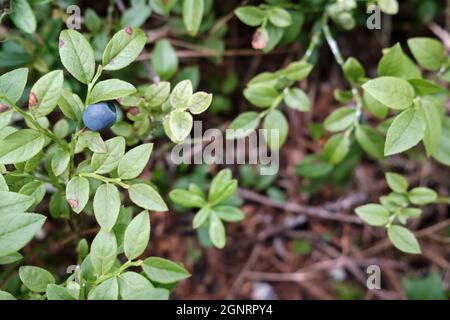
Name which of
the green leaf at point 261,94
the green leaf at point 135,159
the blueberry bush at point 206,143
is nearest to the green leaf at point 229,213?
the blueberry bush at point 206,143

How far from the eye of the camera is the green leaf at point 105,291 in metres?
1.12

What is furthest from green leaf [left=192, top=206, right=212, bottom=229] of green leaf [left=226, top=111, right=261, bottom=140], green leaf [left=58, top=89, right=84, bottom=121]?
green leaf [left=58, top=89, right=84, bottom=121]

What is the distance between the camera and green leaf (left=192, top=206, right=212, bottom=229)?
1.49 meters

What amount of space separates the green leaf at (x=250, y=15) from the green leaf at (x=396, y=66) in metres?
0.40

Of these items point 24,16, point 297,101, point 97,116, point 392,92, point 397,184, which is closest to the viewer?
point 97,116

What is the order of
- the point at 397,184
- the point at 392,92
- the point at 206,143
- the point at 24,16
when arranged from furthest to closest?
the point at 206,143
the point at 397,184
the point at 24,16
the point at 392,92

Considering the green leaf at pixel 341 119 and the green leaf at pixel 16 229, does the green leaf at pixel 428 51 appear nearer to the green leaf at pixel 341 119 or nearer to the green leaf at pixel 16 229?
the green leaf at pixel 341 119

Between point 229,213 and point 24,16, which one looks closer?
point 24,16

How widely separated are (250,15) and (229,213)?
61cm

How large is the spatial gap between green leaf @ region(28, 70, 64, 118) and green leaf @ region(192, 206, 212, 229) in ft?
1.76

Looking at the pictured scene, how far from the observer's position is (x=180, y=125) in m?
1.23

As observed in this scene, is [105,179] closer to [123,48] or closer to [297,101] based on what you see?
[123,48]

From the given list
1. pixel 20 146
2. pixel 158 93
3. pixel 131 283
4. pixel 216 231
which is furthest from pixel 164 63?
pixel 131 283
